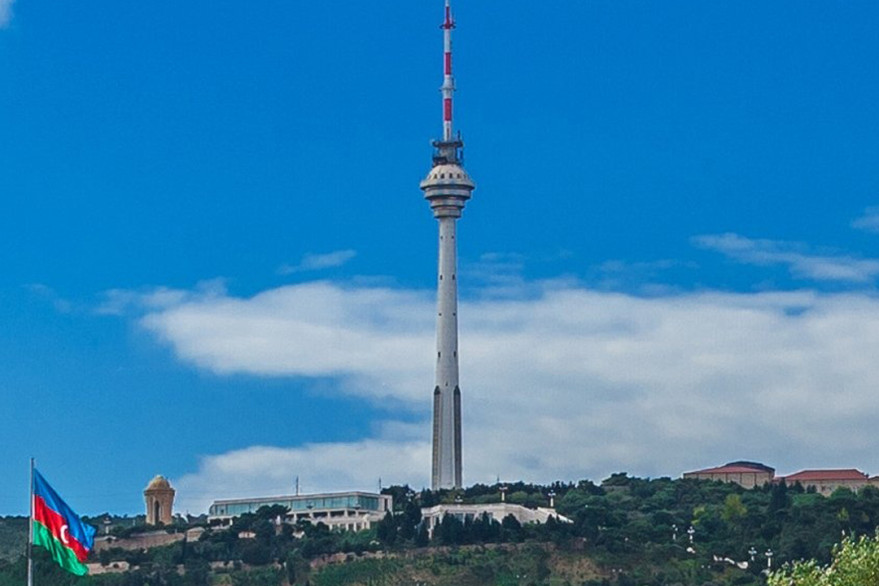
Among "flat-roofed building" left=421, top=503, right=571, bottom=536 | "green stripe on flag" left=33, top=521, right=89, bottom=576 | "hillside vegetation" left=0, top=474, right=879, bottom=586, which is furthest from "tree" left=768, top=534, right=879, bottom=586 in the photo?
"flat-roofed building" left=421, top=503, right=571, bottom=536

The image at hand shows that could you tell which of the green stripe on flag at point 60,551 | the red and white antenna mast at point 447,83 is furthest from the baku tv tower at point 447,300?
the green stripe on flag at point 60,551

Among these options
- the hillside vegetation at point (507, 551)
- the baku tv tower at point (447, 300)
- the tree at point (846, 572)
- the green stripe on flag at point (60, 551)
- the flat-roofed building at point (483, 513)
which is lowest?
the tree at point (846, 572)

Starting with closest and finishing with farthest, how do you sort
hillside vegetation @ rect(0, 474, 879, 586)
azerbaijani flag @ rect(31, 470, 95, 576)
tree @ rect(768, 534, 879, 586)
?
tree @ rect(768, 534, 879, 586)
azerbaijani flag @ rect(31, 470, 95, 576)
hillside vegetation @ rect(0, 474, 879, 586)

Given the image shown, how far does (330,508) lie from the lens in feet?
606

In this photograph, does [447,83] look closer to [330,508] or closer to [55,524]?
[330,508]

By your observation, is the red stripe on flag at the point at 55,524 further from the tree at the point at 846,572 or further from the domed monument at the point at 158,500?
the domed monument at the point at 158,500

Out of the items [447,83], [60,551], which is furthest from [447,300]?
[60,551]

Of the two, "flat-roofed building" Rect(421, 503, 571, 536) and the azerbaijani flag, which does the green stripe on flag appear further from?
"flat-roofed building" Rect(421, 503, 571, 536)

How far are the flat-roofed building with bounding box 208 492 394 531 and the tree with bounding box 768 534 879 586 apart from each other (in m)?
125

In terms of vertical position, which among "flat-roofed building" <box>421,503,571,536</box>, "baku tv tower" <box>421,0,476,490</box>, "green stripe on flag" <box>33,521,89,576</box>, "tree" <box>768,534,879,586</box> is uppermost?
"baku tv tower" <box>421,0,476,490</box>

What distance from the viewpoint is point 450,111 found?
190 m

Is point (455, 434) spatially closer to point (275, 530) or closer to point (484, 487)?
point (484, 487)

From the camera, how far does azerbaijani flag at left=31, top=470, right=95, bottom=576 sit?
6097cm

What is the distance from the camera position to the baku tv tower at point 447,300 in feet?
620
